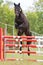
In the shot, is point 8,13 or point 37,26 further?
point 37,26

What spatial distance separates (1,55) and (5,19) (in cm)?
2047

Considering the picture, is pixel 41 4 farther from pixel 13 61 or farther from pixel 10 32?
pixel 13 61

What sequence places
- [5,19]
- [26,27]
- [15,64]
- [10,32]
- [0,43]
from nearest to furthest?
[15,64] → [0,43] → [26,27] → [10,32] → [5,19]

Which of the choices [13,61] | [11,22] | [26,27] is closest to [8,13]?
[11,22]

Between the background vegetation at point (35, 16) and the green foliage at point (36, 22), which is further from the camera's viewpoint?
the green foliage at point (36, 22)

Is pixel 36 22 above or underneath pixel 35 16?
underneath

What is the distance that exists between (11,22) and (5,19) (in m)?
1.32

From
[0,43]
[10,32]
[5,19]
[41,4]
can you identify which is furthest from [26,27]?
[41,4]

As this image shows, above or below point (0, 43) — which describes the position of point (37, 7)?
above

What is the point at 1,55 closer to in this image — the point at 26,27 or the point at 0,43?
the point at 0,43

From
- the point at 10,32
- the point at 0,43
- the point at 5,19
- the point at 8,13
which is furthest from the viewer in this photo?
the point at 8,13

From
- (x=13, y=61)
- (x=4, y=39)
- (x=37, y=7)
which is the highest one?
(x=37, y=7)

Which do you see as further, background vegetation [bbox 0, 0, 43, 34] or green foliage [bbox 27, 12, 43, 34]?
green foliage [bbox 27, 12, 43, 34]

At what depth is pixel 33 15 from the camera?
40656 millimetres
